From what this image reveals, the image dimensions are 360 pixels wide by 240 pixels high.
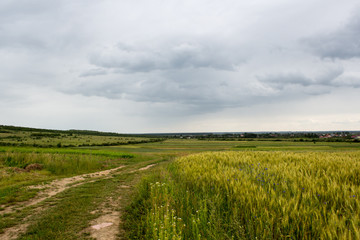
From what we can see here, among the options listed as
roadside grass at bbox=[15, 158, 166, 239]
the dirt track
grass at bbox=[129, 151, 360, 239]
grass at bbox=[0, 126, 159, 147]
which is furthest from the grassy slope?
grass at bbox=[0, 126, 159, 147]

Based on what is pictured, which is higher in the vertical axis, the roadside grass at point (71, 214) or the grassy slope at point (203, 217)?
the grassy slope at point (203, 217)

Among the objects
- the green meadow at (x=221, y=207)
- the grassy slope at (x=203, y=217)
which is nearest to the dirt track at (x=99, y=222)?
the green meadow at (x=221, y=207)

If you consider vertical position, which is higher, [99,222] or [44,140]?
[99,222]

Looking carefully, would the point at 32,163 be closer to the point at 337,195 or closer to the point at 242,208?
the point at 242,208

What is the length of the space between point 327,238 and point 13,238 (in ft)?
25.0

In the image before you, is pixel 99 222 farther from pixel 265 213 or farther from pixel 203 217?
pixel 265 213

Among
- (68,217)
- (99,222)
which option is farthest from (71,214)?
(99,222)

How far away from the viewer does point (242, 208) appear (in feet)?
14.8

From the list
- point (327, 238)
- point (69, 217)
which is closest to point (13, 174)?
point (69, 217)

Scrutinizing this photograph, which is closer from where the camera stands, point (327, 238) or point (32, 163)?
point (327, 238)

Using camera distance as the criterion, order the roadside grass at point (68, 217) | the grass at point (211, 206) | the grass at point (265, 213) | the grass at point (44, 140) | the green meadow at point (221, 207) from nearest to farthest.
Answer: the grass at point (265, 213), the green meadow at point (221, 207), the grass at point (211, 206), the roadside grass at point (68, 217), the grass at point (44, 140)

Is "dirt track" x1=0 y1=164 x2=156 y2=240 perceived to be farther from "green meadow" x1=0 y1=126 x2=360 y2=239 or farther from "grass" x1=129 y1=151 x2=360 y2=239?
"grass" x1=129 y1=151 x2=360 y2=239

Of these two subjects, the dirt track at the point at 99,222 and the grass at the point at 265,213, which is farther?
the dirt track at the point at 99,222

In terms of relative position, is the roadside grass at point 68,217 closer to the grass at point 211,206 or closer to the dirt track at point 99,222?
the grass at point 211,206
